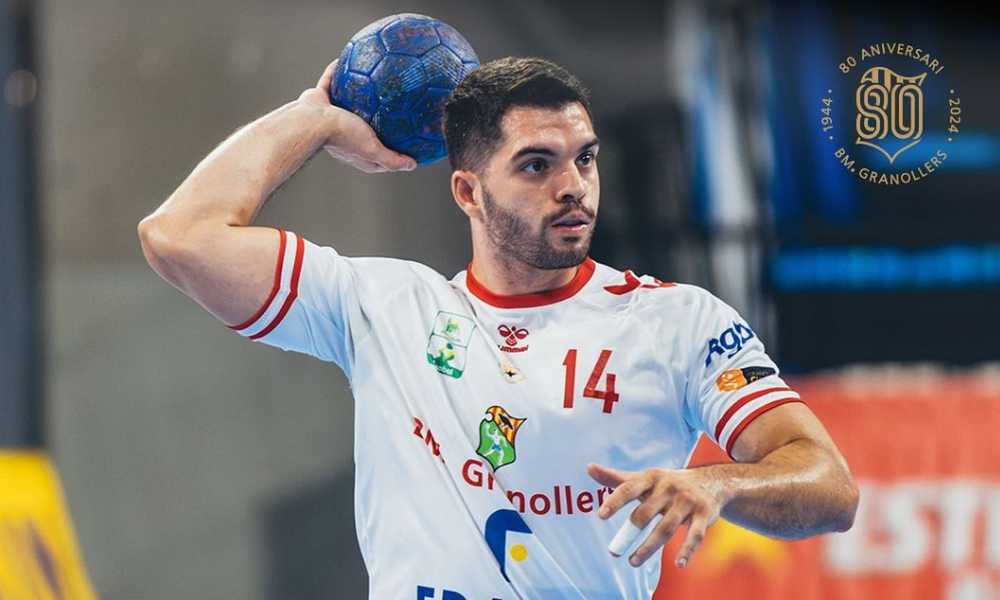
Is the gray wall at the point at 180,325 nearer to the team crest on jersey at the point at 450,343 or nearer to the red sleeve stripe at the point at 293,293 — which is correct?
the red sleeve stripe at the point at 293,293

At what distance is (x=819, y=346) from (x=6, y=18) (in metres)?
6.18

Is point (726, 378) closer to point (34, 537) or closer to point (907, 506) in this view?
point (907, 506)

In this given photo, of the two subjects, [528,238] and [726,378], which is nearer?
[726,378]

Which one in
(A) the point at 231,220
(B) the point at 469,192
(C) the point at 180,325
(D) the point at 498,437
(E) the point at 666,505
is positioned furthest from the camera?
(C) the point at 180,325

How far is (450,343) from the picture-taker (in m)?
3.72

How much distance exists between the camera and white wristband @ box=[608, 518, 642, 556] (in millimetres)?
2822

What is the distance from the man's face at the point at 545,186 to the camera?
3.64 meters

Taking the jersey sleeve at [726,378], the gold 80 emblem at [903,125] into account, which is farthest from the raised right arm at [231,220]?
the gold 80 emblem at [903,125]

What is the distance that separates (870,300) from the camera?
31.7ft

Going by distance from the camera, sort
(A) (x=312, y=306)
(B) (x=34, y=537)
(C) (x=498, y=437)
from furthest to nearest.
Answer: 1. (B) (x=34, y=537)
2. (A) (x=312, y=306)
3. (C) (x=498, y=437)

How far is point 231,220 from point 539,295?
0.91m

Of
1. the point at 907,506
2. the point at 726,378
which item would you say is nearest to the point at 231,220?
the point at 726,378

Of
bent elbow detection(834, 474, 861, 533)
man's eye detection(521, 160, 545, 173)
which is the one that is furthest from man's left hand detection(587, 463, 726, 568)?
man's eye detection(521, 160, 545, 173)

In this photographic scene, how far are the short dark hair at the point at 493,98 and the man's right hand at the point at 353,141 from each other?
19 cm
